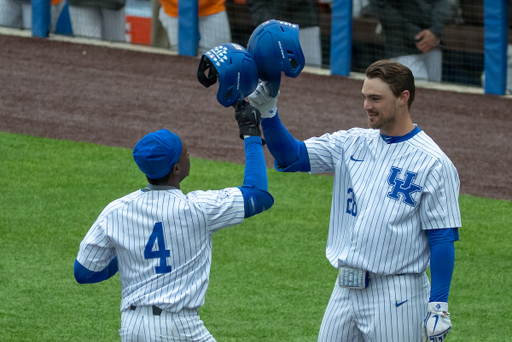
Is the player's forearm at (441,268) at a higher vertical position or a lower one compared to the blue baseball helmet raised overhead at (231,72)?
lower

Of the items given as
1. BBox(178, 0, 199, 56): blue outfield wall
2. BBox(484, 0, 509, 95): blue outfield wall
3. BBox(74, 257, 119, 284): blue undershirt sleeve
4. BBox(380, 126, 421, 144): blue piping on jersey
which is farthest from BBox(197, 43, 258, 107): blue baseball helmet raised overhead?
BBox(178, 0, 199, 56): blue outfield wall

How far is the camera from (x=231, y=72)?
9.71 feet

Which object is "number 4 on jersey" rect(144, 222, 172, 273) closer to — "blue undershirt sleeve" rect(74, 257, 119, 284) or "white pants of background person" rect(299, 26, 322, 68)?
"blue undershirt sleeve" rect(74, 257, 119, 284)

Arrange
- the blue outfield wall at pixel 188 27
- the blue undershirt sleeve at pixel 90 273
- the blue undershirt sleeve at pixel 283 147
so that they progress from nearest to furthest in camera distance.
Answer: the blue undershirt sleeve at pixel 90 273 → the blue undershirt sleeve at pixel 283 147 → the blue outfield wall at pixel 188 27

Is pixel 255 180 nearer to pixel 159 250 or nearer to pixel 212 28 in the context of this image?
pixel 159 250

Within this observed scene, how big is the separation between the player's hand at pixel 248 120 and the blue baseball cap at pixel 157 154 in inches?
11.0

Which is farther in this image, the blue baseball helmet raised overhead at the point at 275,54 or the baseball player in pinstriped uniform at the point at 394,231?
the blue baseball helmet raised overhead at the point at 275,54

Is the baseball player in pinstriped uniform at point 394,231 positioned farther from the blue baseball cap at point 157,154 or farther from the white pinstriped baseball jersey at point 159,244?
the blue baseball cap at point 157,154

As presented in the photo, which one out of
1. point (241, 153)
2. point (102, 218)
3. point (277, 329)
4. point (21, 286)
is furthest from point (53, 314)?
point (241, 153)

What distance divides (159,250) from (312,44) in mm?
8366

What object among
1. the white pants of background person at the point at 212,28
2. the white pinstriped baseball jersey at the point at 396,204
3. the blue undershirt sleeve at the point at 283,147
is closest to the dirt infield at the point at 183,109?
the white pants of background person at the point at 212,28

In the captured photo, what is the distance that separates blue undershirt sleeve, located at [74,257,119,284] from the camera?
9.18ft

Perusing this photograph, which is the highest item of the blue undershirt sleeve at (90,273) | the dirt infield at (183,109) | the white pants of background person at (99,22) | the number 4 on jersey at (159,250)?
the number 4 on jersey at (159,250)

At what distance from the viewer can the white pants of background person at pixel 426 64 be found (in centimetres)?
998
